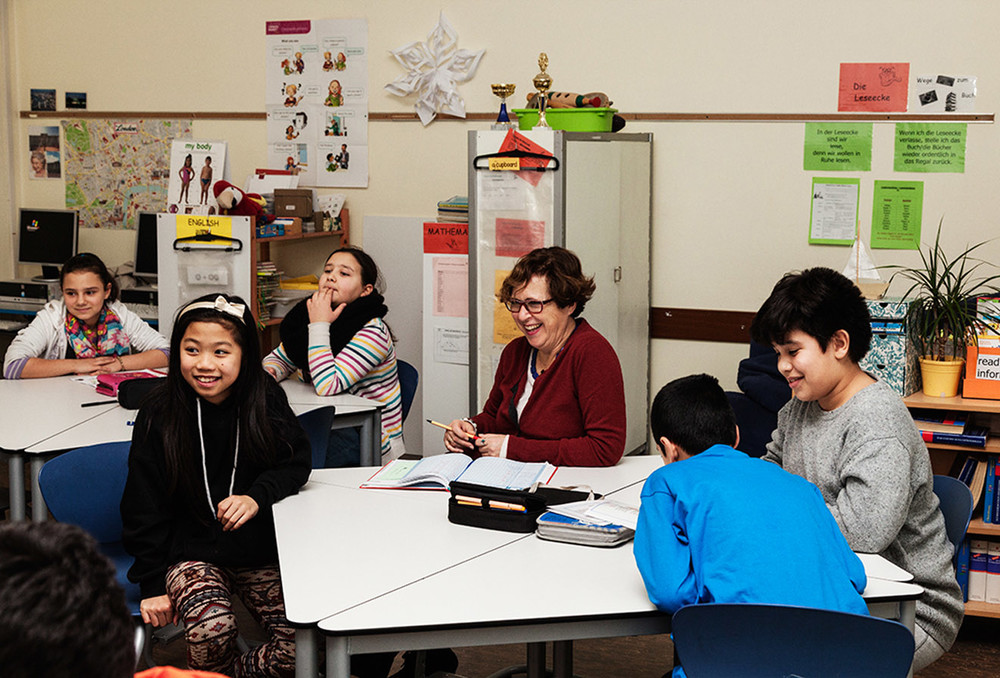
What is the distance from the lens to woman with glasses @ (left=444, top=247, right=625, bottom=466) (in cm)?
281

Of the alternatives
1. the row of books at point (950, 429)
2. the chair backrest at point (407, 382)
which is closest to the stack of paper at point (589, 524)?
the row of books at point (950, 429)

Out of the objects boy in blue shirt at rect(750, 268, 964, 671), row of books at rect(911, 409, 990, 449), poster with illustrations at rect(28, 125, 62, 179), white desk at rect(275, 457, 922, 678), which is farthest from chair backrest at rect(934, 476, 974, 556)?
poster with illustrations at rect(28, 125, 62, 179)

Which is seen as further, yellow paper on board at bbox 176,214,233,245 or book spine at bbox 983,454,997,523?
yellow paper on board at bbox 176,214,233,245

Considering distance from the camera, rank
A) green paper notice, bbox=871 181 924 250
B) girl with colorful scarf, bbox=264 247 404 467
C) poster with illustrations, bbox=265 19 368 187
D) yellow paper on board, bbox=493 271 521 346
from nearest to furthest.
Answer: girl with colorful scarf, bbox=264 247 404 467 < yellow paper on board, bbox=493 271 521 346 < green paper notice, bbox=871 181 924 250 < poster with illustrations, bbox=265 19 368 187

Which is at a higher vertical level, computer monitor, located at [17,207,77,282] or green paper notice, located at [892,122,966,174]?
green paper notice, located at [892,122,966,174]

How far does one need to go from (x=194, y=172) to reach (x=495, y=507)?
381 centimetres

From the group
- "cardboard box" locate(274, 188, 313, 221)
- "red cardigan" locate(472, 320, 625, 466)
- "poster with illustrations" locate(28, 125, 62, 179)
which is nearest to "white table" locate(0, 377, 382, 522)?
"red cardigan" locate(472, 320, 625, 466)

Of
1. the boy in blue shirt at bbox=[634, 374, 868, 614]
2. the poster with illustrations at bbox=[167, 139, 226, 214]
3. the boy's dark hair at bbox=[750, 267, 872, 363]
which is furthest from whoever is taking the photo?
the poster with illustrations at bbox=[167, 139, 226, 214]

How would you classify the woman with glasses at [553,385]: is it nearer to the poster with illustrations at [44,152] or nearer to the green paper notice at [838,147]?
the green paper notice at [838,147]

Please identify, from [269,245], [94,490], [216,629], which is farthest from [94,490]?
[269,245]

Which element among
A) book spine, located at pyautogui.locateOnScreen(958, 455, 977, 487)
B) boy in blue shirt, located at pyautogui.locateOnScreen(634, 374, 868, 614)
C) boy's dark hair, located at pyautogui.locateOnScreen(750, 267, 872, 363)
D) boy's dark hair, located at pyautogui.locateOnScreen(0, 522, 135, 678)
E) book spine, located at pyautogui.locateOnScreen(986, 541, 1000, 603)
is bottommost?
book spine, located at pyautogui.locateOnScreen(986, 541, 1000, 603)

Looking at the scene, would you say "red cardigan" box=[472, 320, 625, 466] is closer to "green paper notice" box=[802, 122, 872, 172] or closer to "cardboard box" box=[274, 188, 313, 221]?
"green paper notice" box=[802, 122, 872, 172]

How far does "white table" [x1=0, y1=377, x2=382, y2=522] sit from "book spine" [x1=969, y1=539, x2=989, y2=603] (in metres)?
1.97

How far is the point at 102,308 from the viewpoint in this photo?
393 centimetres
